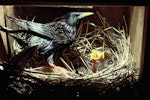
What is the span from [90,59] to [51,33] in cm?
30

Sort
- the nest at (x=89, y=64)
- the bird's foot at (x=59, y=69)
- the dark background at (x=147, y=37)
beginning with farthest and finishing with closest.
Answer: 1. the bird's foot at (x=59, y=69)
2. the nest at (x=89, y=64)
3. the dark background at (x=147, y=37)

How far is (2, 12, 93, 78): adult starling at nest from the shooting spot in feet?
4.23

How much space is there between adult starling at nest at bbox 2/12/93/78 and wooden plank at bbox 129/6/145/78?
0.18 metres

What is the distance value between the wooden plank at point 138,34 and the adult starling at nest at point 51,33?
0.59 feet

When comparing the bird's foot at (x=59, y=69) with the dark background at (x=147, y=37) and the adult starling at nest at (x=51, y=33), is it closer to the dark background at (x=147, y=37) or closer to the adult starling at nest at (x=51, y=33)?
the adult starling at nest at (x=51, y=33)

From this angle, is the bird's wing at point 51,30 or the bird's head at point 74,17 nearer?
the bird's wing at point 51,30

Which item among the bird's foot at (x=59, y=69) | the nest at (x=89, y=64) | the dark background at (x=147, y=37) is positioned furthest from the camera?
the bird's foot at (x=59, y=69)

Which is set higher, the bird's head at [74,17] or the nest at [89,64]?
the bird's head at [74,17]

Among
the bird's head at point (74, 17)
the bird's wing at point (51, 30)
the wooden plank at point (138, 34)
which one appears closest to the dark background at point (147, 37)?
the wooden plank at point (138, 34)

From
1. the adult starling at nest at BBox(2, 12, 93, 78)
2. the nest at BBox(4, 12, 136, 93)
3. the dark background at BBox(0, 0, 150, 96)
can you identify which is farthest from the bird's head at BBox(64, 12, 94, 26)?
the dark background at BBox(0, 0, 150, 96)

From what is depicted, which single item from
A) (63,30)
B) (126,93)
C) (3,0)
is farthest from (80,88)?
(3,0)

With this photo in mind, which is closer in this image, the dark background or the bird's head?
the dark background

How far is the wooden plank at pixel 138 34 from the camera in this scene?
1.18m

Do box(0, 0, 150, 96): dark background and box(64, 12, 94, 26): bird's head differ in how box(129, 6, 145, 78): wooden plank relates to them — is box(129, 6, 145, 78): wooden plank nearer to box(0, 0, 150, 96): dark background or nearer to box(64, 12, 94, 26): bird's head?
box(0, 0, 150, 96): dark background
